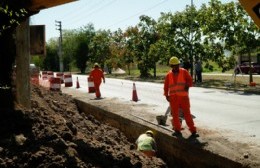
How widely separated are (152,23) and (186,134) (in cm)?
4014

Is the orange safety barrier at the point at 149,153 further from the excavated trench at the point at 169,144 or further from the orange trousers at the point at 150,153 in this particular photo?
the excavated trench at the point at 169,144

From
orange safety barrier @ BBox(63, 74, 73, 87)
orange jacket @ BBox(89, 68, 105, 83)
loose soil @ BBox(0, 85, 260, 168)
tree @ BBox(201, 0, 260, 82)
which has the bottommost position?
loose soil @ BBox(0, 85, 260, 168)

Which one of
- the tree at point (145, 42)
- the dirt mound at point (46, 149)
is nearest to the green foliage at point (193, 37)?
the tree at point (145, 42)

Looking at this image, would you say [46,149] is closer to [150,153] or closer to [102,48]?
[150,153]

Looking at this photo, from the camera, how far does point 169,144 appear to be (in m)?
9.39

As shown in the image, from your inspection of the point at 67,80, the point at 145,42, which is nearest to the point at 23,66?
the point at 67,80

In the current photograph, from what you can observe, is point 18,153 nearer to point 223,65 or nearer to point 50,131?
point 50,131

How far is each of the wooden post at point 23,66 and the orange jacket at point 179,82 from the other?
11.2 feet

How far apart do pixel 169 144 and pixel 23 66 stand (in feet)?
12.9

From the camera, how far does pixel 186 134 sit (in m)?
9.38

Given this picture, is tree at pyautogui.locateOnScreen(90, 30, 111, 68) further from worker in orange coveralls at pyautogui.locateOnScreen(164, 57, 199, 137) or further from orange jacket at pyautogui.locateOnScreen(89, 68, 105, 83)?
worker in orange coveralls at pyautogui.locateOnScreen(164, 57, 199, 137)

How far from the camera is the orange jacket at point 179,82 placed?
368 inches

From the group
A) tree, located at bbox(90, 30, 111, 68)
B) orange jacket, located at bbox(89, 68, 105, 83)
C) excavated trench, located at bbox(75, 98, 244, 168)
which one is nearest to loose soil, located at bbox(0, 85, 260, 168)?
excavated trench, located at bbox(75, 98, 244, 168)

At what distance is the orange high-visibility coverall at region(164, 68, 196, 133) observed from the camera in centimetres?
924
